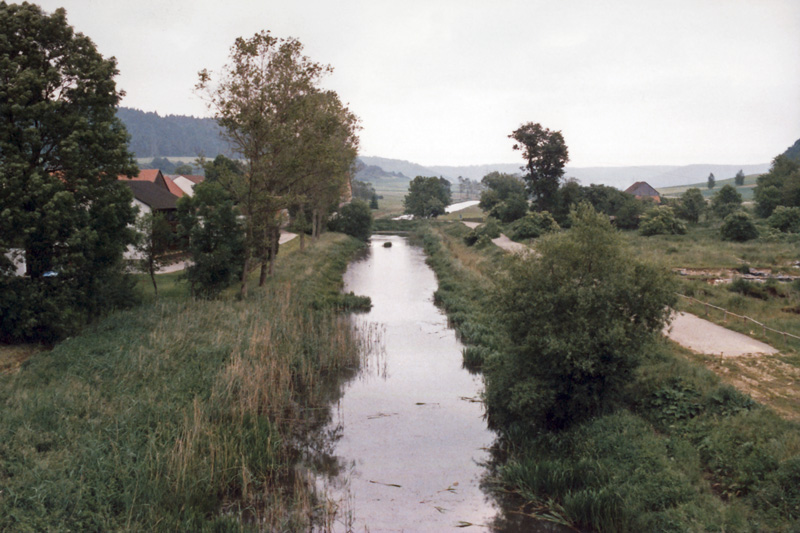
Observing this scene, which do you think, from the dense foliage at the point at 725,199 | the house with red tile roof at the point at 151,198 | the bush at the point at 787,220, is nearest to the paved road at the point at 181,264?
the house with red tile roof at the point at 151,198

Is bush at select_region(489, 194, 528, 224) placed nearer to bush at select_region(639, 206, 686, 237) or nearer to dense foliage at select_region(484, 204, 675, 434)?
bush at select_region(639, 206, 686, 237)

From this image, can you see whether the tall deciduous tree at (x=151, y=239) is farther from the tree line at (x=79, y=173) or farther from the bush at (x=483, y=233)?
the bush at (x=483, y=233)

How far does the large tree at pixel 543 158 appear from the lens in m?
64.2

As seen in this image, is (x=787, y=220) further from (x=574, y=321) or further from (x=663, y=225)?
(x=574, y=321)

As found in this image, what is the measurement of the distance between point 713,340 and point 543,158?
49987 millimetres

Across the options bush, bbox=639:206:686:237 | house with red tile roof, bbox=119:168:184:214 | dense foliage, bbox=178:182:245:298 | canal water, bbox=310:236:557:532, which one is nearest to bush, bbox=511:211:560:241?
bush, bbox=639:206:686:237

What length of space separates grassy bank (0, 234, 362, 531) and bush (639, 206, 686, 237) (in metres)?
37.1

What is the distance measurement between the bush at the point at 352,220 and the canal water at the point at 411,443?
40787 millimetres

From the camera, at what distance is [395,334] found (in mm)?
24234

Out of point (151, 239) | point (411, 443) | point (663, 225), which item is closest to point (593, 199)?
point (663, 225)

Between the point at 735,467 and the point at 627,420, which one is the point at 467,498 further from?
the point at 735,467

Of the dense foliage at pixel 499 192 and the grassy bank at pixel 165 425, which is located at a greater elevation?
the dense foliage at pixel 499 192

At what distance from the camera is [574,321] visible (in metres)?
12.5

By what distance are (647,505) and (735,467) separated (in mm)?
1957
